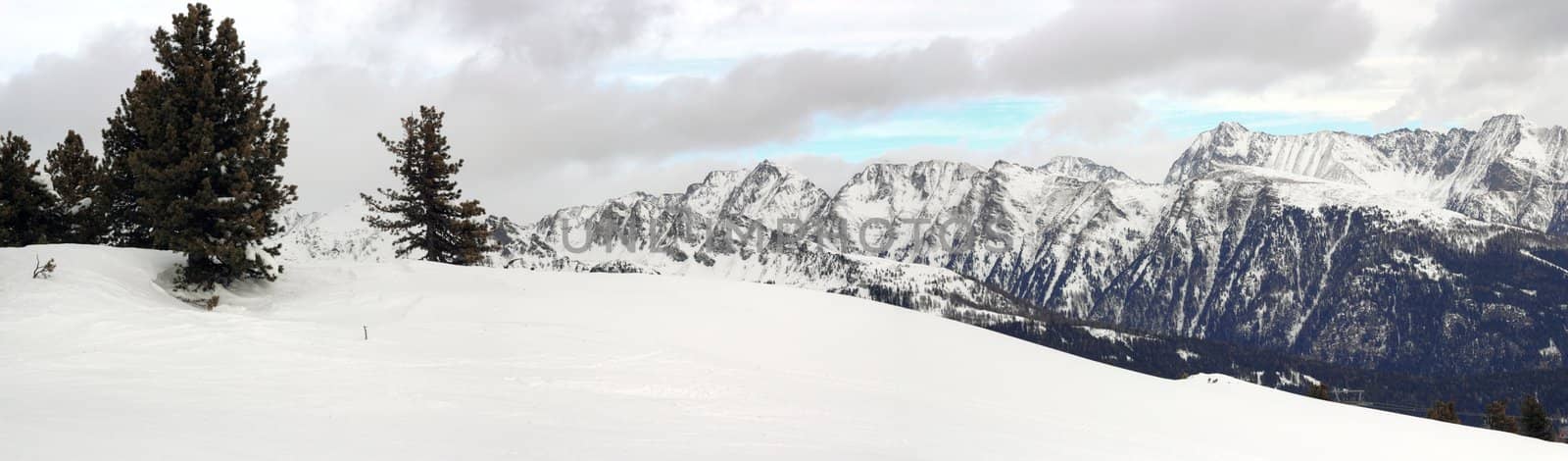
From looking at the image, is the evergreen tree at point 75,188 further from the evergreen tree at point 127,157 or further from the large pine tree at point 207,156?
the large pine tree at point 207,156

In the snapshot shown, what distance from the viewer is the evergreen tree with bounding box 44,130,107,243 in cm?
3447

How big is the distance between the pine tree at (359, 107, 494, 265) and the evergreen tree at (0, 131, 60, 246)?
41.2 ft

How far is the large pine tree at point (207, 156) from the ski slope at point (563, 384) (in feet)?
4.63

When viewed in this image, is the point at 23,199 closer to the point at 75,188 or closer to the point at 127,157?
the point at 75,188

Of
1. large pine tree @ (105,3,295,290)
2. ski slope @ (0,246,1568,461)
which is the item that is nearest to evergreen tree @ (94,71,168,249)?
large pine tree @ (105,3,295,290)

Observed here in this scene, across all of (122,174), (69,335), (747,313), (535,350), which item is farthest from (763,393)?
(122,174)

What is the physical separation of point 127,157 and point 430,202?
18695 millimetres

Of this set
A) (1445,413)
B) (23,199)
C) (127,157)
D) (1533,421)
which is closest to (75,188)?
(23,199)

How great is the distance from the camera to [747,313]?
1078 inches

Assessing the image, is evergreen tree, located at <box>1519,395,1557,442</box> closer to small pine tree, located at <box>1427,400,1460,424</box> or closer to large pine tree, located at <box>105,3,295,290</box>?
small pine tree, located at <box>1427,400,1460,424</box>

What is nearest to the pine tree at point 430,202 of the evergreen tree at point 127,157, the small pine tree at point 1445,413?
the evergreen tree at point 127,157

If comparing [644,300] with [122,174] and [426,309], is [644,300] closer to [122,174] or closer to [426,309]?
[426,309]

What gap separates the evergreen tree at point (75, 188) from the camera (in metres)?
34.5

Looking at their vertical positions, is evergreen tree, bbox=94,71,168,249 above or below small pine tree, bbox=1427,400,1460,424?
above
